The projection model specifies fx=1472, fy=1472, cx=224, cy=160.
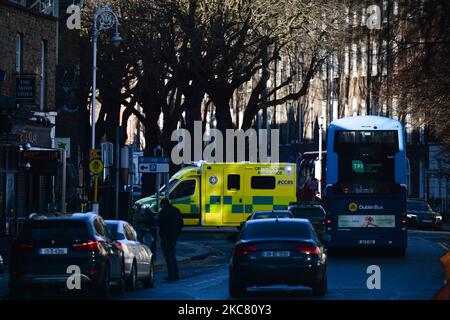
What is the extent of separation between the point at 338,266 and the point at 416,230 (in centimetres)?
3117

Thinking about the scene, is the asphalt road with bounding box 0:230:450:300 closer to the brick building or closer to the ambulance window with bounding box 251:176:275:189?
the brick building

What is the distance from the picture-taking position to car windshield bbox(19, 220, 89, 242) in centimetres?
2534

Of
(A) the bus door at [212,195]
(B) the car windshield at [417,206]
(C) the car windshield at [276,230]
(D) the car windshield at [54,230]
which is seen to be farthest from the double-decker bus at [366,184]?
(B) the car windshield at [417,206]

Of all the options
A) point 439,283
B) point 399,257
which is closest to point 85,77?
point 399,257

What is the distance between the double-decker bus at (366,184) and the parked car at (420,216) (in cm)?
2643

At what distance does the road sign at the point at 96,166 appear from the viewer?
41344 mm

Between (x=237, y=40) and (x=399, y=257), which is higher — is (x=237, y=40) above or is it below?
above

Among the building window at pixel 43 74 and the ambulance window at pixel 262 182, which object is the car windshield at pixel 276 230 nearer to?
the building window at pixel 43 74

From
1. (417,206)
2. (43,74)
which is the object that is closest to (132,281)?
(43,74)

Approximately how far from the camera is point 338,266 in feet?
123

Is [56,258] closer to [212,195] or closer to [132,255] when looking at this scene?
[132,255]

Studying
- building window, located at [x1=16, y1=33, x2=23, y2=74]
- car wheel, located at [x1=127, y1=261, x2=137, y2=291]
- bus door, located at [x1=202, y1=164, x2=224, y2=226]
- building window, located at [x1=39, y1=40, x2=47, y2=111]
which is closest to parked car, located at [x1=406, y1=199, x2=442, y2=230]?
bus door, located at [x1=202, y1=164, x2=224, y2=226]
